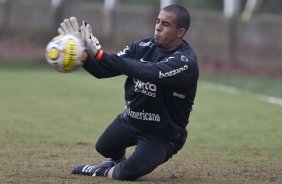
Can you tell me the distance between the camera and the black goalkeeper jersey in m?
8.98

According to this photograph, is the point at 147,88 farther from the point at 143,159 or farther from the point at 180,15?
the point at 180,15

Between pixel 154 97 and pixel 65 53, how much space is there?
4.43 ft

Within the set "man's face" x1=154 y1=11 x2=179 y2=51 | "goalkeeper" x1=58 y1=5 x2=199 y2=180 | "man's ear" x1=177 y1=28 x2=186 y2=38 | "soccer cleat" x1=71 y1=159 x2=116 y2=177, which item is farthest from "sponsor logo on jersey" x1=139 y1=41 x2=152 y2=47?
"soccer cleat" x1=71 y1=159 x2=116 y2=177

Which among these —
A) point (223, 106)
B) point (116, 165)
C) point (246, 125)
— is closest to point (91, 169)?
point (116, 165)

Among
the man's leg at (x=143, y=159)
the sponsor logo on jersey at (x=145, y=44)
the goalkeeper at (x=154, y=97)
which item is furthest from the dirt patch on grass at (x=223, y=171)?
the sponsor logo on jersey at (x=145, y=44)

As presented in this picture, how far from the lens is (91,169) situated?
31.2ft

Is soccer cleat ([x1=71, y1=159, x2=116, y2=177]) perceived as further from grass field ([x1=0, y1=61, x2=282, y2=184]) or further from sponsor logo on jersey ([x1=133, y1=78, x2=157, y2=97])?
sponsor logo on jersey ([x1=133, y1=78, x2=157, y2=97])

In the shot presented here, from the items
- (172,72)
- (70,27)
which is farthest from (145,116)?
(70,27)

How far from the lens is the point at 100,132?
47.5ft

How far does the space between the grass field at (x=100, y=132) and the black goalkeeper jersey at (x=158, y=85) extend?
2.16 feet

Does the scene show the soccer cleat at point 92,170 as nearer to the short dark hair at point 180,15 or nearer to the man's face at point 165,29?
the man's face at point 165,29

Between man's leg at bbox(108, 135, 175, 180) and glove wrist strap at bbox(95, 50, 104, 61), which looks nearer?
glove wrist strap at bbox(95, 50, 104, 61)

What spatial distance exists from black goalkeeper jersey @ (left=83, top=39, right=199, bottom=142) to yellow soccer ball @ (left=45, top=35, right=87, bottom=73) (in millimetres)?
344

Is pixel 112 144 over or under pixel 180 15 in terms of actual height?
under
